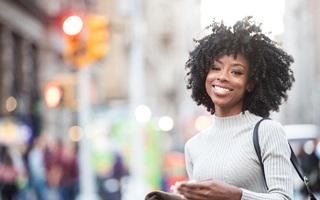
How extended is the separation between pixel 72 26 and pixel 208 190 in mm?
16051

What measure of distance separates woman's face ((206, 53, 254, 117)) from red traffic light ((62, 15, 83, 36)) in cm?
1555

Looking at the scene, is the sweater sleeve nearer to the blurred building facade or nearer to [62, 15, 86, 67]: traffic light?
[62, 15, 86, 67]: traffic light

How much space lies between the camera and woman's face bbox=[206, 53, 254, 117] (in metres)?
4.10

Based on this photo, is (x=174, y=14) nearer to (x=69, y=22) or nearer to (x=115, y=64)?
(x=115, y=64)

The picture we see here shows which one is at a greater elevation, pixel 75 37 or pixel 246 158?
pixel 75 37

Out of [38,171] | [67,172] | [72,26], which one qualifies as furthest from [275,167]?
[38,171]

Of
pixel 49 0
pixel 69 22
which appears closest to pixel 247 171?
pixel 69 22

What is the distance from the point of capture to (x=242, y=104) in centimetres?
420

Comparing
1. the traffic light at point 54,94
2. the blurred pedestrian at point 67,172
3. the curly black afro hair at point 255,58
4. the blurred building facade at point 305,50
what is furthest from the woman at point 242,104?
the blurred building facade at point 305,50

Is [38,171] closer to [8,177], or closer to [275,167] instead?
[8,177]

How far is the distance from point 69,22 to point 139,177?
290 inches

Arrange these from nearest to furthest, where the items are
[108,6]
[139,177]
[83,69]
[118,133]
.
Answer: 1. [83,69]
2. [139,177]
3. [118,133]
4. [108,6]

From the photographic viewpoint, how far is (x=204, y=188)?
3754mm

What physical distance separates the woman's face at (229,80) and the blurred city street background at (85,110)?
0.83ft
